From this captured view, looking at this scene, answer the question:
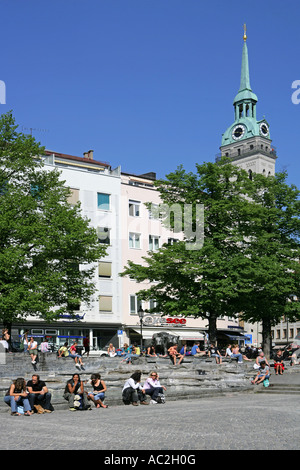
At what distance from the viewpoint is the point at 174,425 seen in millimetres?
14914

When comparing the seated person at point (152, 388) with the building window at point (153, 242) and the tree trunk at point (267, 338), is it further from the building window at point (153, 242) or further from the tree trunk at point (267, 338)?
the building window at point (153, 242)

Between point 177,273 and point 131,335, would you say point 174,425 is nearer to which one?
point 177,273

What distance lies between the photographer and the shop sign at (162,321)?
6091 centimetres

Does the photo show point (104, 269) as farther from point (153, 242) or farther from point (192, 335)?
point (192, 335)

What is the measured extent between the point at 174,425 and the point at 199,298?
26.5 meters

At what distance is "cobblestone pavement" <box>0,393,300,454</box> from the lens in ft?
38.2

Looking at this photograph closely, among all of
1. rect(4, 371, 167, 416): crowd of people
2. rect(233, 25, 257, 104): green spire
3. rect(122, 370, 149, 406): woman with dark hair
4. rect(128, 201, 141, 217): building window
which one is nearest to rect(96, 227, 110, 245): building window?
rect(128, 201, 141, 217): building window

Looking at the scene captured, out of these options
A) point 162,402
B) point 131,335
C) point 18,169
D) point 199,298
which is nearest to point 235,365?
point 162,402

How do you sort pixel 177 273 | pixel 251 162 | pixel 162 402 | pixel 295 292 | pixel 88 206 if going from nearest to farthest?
pixel 162 402
pixel 177 273
pixel 295 292
pixel 88 206
pixel 251 162

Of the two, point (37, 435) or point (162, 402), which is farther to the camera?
point (162, 402)

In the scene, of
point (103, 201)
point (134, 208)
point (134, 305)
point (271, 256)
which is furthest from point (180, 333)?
point (271, 256)

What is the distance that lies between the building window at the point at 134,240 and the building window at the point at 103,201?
363 centimetres

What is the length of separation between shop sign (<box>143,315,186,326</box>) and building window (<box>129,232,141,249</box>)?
21.9ft

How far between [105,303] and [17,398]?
40.1 metres
